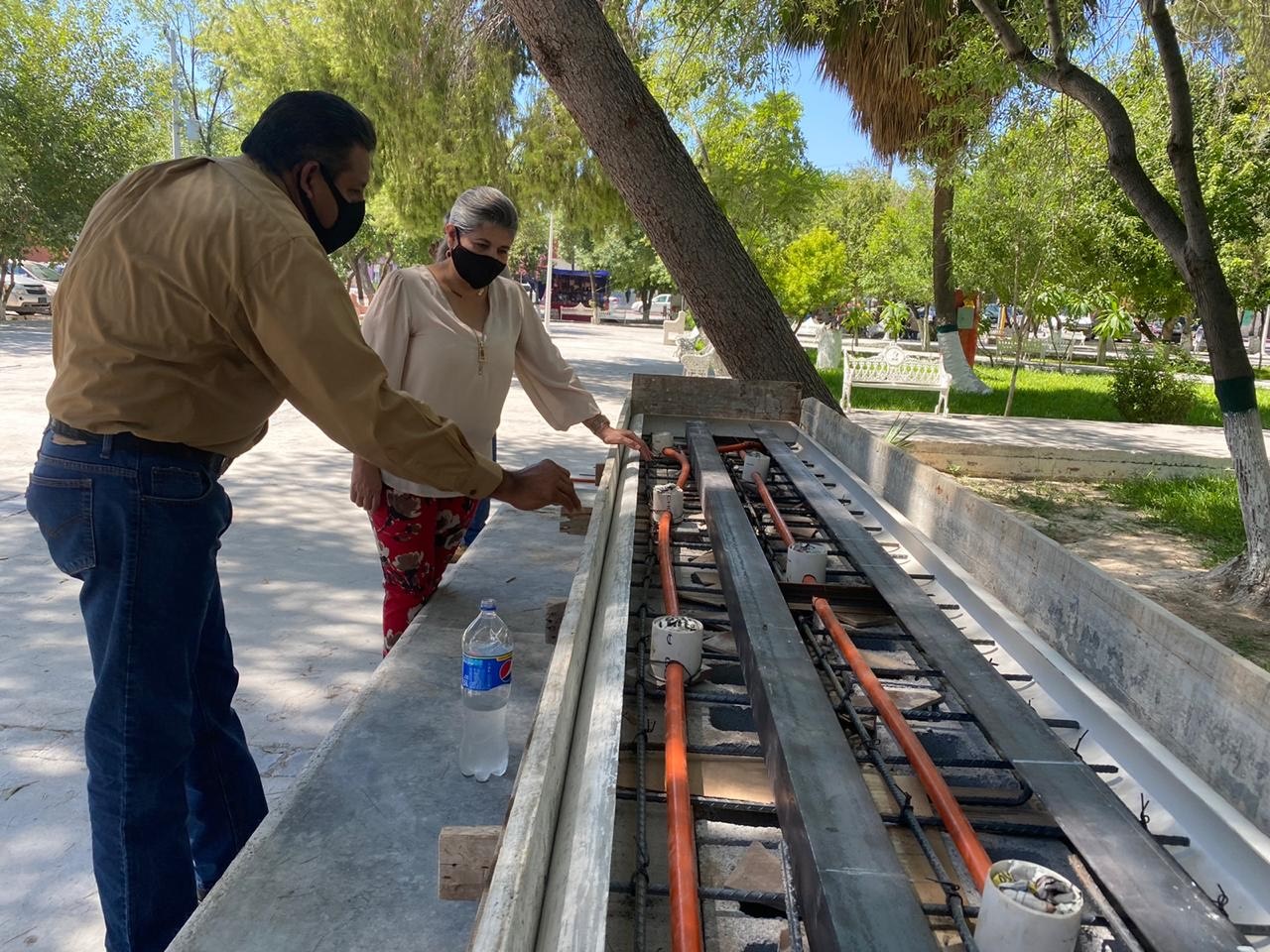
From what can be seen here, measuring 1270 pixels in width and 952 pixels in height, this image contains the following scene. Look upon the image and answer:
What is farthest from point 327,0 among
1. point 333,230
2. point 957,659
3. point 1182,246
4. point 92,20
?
point 957,659

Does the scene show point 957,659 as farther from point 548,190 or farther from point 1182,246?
point 548,190

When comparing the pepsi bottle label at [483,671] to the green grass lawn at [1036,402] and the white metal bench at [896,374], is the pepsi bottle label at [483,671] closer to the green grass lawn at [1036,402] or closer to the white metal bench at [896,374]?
the green grass lawn at [1036,402]

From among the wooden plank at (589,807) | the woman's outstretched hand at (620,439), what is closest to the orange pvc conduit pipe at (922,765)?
the wooden plank at (589,807)

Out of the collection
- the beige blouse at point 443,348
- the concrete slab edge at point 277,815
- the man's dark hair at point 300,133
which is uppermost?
the man's dark hair at point 300,133

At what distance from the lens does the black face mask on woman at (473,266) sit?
3224 millimetres

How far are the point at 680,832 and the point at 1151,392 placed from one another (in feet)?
49.2

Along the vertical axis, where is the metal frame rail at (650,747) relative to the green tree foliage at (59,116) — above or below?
below

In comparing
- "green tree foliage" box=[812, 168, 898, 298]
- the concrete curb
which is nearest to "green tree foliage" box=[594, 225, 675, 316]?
"green tree foliage" box=[812, 168, 898, 298]

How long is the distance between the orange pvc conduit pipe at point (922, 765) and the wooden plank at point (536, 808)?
0.70 metres

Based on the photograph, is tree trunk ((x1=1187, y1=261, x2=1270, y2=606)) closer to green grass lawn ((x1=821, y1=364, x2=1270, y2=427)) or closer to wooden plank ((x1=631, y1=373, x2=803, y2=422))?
wooden plank ((x1=631, y1=373, x2=803, y2=422))

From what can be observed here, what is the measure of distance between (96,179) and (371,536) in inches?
840

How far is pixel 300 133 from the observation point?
209cm

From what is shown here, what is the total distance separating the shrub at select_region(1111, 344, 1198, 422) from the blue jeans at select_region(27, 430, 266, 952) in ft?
49.7

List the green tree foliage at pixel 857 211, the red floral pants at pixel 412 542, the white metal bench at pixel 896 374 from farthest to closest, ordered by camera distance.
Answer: the green tree foliage at pixel 857 211
the white metal bench at pixel 896 374
the red floral pants at pixel 412 542
